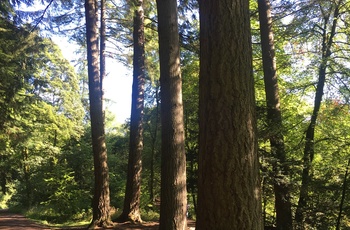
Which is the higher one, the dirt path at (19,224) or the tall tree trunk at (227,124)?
the tall tree trunk at (227,124)

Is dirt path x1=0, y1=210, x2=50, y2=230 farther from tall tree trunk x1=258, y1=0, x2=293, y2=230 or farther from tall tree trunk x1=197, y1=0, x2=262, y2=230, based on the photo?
tall tree trunk x1=197, y1=0, x2=262, y2=230

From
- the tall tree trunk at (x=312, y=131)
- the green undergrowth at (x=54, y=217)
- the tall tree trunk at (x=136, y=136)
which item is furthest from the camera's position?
the green undergrowth at (x=54, y=217)

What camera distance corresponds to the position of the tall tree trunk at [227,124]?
2.78 m

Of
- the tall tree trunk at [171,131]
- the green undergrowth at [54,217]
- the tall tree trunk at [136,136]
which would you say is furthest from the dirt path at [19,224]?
the tall tree trunk at [171,131]

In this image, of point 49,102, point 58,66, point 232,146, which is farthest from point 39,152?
point 232,146

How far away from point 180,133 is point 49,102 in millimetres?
17304

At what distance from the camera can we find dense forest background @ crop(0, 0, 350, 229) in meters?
8.72

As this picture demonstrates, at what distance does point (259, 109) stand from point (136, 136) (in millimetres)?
3877

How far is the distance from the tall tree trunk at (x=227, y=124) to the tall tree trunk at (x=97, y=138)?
256 inches

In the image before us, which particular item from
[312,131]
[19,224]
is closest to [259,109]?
[312,131]

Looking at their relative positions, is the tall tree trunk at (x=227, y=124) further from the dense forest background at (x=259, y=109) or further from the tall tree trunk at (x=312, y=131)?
the tall tree trunk at (x=312, y=131)

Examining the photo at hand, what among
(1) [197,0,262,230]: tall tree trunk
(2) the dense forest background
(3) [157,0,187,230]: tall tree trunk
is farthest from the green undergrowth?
(1) [197,0,262,230]: tall tree trunk

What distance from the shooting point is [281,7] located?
1127 centimetres

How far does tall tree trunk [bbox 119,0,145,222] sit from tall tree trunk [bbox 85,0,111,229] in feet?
3.31
